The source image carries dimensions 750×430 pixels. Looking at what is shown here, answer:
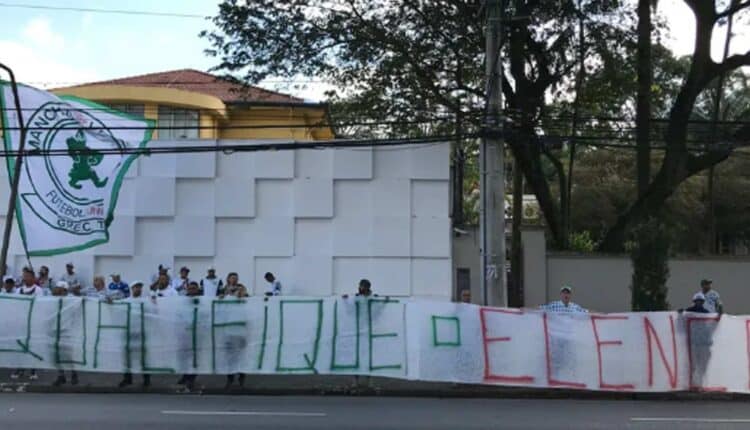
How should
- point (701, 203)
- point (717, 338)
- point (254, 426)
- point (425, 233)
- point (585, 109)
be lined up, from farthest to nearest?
1. point (701, 203)
2. point (585, 109)
3. point (425, 233)
4. point (717, 338)
5. point (254, 426)

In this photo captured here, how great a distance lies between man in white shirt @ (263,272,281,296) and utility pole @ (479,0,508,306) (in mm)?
5257

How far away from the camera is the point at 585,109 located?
22047mm

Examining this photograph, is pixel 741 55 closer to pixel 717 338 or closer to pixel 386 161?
pixel 386 161

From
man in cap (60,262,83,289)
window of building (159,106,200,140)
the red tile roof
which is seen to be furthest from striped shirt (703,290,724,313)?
window of building (159,106,200,140)

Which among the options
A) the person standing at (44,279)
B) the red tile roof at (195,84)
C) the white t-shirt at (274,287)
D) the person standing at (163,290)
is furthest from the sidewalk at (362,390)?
the red tile roof at (195,84)

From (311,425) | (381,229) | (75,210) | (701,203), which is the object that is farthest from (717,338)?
(701,203)

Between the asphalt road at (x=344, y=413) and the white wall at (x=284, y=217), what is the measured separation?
6410 mm

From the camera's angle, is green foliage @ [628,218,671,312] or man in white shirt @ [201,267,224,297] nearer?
green foliage @ [628,218,671,312]

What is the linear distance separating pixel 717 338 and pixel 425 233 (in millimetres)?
7238

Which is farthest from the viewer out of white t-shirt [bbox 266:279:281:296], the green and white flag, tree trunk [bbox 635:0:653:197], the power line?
tree trunk [bbox 635:0:653:197]

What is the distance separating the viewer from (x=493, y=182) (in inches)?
510

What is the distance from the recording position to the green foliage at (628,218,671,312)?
45.0 feet

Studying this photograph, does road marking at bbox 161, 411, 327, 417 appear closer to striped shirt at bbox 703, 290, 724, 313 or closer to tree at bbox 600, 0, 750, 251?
striped shirt at bbox 703, 290, 724, 313

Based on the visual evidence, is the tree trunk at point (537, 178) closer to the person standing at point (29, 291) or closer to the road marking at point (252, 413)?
the person standing at point (29, 291)
